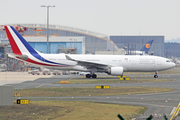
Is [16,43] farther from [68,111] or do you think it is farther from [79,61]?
[68,111]

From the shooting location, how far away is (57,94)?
31859 mm

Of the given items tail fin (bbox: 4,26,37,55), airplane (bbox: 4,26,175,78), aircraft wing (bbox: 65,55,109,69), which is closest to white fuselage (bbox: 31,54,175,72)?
airplane (bbox: 4,26,175,78)

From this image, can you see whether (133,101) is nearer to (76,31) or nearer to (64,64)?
(64,64)

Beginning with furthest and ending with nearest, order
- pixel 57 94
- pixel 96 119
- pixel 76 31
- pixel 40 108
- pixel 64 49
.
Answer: pixel 76 31 < pixel 64 49 < pixel 57 94 < pixel 40 108 < pixel 96 119

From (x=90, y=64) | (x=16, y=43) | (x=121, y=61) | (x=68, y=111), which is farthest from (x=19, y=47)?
(x=68, y=111)

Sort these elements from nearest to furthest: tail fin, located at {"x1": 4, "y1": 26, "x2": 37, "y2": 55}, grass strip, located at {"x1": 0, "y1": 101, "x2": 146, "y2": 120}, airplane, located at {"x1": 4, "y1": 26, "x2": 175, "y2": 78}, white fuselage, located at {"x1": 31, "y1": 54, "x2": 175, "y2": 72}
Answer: grass strip, located at {"x1": 0, "y1": 101, "x2": 146, "y2": 120} < airplane, located at {"x1": 4, "y1": 26, "x2": 175, "y2": 78} < tail fin, located at {"x1": 4, "y1": 26, "x2": 37, "y2": 55} < white fuselage, located at {"x1": 31, "y1": 54, "x2": 175, "y2": 72}

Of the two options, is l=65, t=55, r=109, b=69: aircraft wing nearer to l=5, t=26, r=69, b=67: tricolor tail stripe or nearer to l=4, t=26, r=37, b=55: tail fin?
l=5, t=26, r=69, b=67: tricolor tail stripe

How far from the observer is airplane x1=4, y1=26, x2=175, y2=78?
171 ft

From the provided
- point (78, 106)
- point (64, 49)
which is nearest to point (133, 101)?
point (78, 106)

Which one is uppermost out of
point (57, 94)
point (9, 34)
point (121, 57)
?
point (9, 34)

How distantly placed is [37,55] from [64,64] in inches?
204

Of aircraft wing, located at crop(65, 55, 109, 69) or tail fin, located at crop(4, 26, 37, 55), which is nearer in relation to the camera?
aircraft wing, located at crop(65, 55, 109, 69)

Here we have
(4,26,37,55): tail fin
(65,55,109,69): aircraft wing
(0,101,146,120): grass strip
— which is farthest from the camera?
(4,26,37,55): tail fin

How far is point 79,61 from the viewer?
51.1m
